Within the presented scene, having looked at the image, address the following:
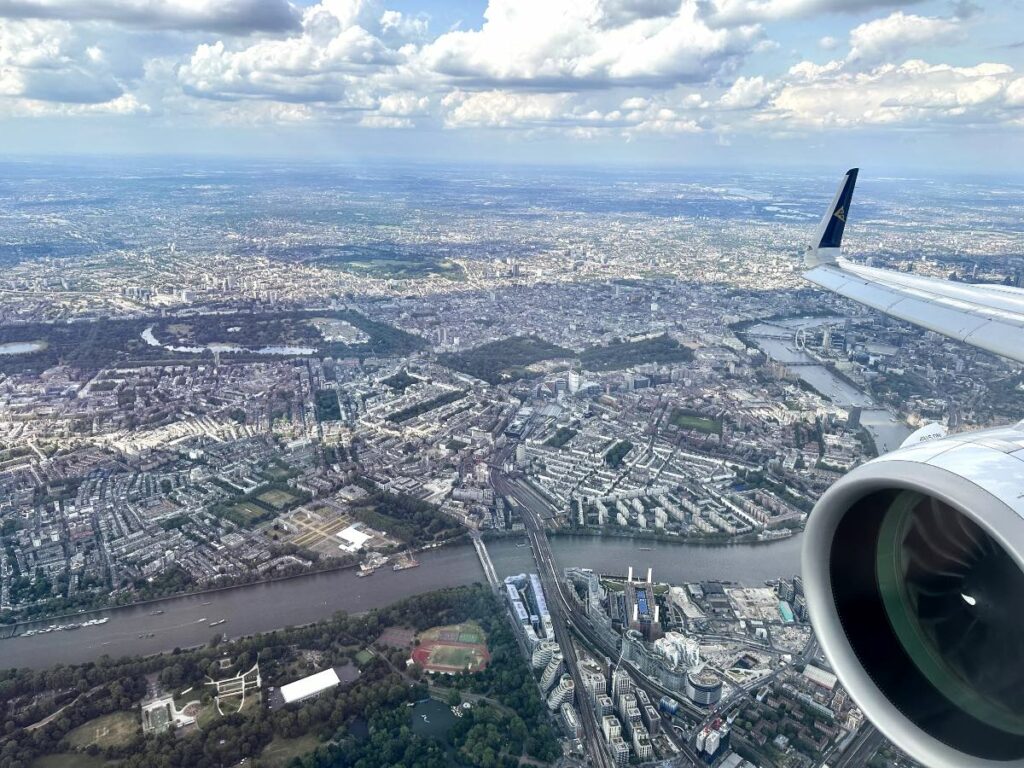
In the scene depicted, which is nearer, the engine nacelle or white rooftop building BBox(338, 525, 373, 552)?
the engine nacelle

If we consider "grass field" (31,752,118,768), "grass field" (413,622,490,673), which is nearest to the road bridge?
"grass field" (413,622,490,673)

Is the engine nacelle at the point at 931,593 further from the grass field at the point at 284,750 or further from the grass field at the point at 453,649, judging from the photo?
the grass field at the point at 453,649

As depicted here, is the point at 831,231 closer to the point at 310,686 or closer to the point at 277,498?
the point at 310,686

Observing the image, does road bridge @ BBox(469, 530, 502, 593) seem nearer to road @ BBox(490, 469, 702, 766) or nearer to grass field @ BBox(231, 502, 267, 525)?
road @ BBox(490, 469, 702, 766)

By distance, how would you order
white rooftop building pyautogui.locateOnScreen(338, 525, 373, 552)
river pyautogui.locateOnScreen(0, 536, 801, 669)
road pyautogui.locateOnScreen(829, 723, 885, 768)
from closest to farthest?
road pyautogui.locateOnScreen(829, 723, 885, 768) < river pyautogui.locateOnScreen(0, 536, 801, 669) < white rooftop building pyautogui.locateOnScreen(338, 525, 373, 552)

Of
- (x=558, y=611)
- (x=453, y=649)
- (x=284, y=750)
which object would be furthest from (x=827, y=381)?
(x=284, y=750)

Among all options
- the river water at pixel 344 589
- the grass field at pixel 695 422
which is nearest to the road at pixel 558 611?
the river water at pixel 344 589

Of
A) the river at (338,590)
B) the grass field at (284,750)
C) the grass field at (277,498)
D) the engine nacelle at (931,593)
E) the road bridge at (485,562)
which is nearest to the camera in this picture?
the engine nacelle at (931,593)
